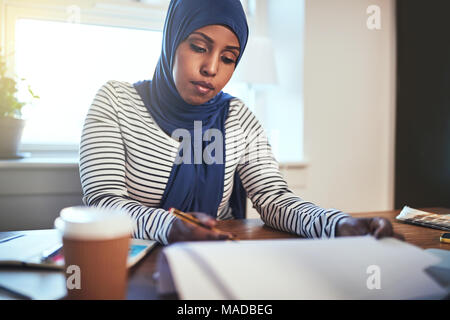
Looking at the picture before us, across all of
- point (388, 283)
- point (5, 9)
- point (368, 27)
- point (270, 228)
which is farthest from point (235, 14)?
point (368, 27)

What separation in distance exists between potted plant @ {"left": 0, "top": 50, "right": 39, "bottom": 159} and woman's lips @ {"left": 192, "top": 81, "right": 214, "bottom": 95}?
822mm

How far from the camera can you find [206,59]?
85cm

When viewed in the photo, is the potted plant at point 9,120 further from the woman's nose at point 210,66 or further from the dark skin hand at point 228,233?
the dark skin hand at point 228,233

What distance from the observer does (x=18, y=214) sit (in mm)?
1291

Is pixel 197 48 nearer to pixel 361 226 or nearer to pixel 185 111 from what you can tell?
pixel 185 111

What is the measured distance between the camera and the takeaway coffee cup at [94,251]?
0.33 meters

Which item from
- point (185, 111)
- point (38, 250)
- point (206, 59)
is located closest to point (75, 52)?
point (185, 111)

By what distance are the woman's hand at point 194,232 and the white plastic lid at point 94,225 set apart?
0.16 meters

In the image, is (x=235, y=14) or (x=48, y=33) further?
(x=48, y=33)

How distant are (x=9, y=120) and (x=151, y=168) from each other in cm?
A: 73

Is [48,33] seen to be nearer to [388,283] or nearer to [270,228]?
[270,228]

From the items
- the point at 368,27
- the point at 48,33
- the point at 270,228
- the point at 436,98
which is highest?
the point at 368,27

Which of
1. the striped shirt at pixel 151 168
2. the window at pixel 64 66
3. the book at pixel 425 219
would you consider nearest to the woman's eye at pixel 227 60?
the striped shirt at pixel 151 168

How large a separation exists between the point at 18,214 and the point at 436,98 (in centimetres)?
213
